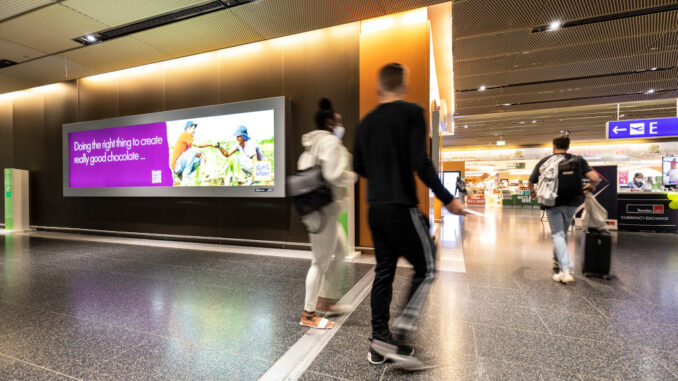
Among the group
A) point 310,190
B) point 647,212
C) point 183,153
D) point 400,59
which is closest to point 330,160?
point 310,190

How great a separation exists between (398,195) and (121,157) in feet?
20.6

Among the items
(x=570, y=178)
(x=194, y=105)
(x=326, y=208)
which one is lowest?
(x=326, y=208)

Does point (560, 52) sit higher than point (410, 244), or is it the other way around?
point (560, 52)

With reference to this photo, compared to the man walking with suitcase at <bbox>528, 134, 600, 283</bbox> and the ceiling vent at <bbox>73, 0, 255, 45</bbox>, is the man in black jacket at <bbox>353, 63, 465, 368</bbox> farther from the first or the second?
the ceiling vent at <bbox>73, 0, 255, 45</bbox>

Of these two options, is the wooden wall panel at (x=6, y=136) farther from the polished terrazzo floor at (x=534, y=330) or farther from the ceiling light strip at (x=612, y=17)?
the ceiling light strip at (x=612, y=17)

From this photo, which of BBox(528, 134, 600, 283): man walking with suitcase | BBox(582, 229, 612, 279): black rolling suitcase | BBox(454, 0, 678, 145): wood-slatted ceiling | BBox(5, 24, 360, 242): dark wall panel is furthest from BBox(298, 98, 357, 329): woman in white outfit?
BBox(454, 0, 678, 145): wood-slatted ceiling

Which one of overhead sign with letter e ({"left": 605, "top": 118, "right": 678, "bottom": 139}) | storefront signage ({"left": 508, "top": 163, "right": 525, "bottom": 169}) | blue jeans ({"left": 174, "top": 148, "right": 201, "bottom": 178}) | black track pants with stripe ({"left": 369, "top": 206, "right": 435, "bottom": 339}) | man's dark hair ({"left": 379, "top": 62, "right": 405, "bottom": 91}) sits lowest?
black track pants with stripe ({"left": 369, "top": 206, "right": 435, "bottom": 339})

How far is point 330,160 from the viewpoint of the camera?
1.82 metres

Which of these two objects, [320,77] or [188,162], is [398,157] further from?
[188,162]

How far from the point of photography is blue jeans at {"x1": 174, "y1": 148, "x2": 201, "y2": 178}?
525 cm

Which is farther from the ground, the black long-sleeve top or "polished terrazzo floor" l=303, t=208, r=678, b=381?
the black long-sleeve top

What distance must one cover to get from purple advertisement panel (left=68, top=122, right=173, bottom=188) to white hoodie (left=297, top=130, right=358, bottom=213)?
4.46 metres

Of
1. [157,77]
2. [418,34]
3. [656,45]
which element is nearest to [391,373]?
[418,34]

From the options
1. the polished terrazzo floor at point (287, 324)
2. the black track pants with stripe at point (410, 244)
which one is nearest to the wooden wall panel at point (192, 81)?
the polished terrazzo floor at point (287, 324)
